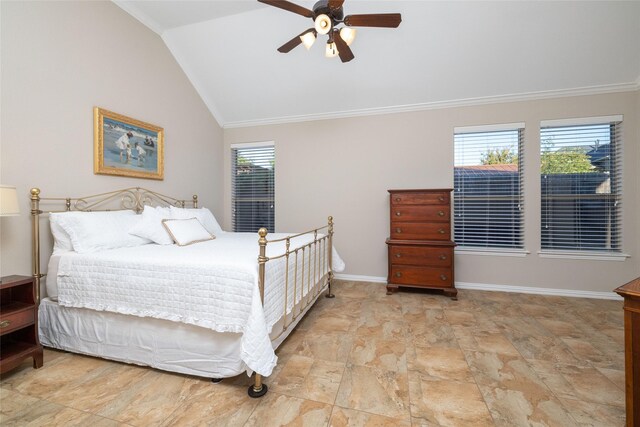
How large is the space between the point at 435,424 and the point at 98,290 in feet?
7.63

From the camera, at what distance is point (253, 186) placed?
4.62 metres

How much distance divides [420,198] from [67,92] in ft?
12.6

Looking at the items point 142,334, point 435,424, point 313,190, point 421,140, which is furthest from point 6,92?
point 421,140

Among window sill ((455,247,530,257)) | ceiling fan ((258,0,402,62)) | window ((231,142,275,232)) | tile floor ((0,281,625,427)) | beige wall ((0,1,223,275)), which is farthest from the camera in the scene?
window ((231,142,275,232))

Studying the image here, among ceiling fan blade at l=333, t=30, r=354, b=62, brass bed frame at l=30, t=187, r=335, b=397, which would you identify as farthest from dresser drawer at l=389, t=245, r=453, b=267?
ceiling fan blade at l=333, t=30, r=354, b=62

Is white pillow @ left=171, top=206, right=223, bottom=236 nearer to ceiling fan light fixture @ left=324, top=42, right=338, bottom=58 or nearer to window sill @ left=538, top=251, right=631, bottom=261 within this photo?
ceiling fan light fixture @ left=324, top=42, right=338, bottom=58

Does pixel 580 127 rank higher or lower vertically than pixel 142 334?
higher

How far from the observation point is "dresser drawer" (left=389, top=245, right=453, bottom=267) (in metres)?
3.30

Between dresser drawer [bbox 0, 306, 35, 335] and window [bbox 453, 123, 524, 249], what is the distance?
441 centimetres

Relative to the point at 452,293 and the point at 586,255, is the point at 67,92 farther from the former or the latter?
the point at 586,255

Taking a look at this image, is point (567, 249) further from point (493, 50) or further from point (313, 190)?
point (313, 190)

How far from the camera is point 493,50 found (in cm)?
303

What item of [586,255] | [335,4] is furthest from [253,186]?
[586,255]

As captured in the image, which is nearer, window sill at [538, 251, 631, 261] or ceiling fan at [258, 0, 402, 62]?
ceiling fan at [258, 0, 402, 62]
